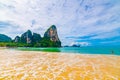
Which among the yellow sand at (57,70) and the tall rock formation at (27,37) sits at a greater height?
the tall rock formation at (27,37)

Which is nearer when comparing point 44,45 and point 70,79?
point 70,79

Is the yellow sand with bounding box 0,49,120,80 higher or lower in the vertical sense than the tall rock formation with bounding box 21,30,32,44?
lower

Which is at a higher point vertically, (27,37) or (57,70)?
(27,37)

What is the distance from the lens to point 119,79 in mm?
9828

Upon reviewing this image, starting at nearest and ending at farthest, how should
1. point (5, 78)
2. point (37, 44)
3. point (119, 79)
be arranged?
point (5, 78)
point (119, 79)
point (37, 44)

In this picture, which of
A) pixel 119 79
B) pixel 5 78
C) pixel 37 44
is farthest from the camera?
pixel 37 44

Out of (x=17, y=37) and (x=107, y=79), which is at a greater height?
(x=17, y=37)

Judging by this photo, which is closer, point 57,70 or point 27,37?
point 57,70

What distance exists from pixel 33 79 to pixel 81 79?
334 cm

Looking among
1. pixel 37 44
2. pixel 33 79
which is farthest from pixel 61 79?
pixel 37 44

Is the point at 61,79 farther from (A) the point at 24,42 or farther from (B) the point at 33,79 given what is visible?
(A) the point at 24,42

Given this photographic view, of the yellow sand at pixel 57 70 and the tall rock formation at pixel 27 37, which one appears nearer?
the yellow sand at pixel 57 70

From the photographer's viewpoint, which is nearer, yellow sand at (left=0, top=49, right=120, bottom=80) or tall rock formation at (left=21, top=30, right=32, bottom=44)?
yellow sand at (left=0, top=49, right=120, bottom=80)

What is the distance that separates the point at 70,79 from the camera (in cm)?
936
